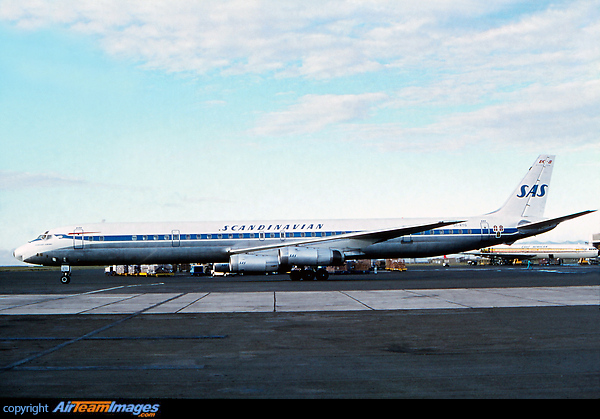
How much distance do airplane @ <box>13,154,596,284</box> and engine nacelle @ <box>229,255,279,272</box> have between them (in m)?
1.15

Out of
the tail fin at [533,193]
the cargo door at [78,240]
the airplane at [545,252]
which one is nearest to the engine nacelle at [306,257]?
the cargo door at [78,240]

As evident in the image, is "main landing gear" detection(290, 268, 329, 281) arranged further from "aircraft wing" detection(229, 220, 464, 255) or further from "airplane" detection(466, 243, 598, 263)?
"airplane" detection(466, 243, 598, 263)

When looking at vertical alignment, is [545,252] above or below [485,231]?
below

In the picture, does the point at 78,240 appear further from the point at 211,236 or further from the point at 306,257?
the point at 306,257

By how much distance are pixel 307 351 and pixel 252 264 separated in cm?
2147

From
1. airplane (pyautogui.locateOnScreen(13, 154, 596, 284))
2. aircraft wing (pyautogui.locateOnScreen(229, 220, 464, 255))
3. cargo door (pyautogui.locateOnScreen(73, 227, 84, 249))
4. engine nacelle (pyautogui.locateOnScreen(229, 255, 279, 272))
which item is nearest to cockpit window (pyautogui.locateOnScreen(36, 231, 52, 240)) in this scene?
airplane (pyautogui.locateOnScreen(13, 154, 596, 284))

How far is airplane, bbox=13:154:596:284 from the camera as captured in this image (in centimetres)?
3128

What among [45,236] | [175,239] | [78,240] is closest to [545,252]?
[175,239]

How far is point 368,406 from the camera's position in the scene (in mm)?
4676

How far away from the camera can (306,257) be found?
29266mm

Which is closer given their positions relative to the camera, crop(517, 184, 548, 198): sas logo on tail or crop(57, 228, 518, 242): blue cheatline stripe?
crop(57, 228, 518, 242): blue cheatline stripe

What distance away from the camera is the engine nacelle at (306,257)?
95.7ft

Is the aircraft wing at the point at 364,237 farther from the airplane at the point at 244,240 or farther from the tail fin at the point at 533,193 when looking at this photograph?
the tail fin at the point at 533,193

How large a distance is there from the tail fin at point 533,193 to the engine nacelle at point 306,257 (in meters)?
13.7
